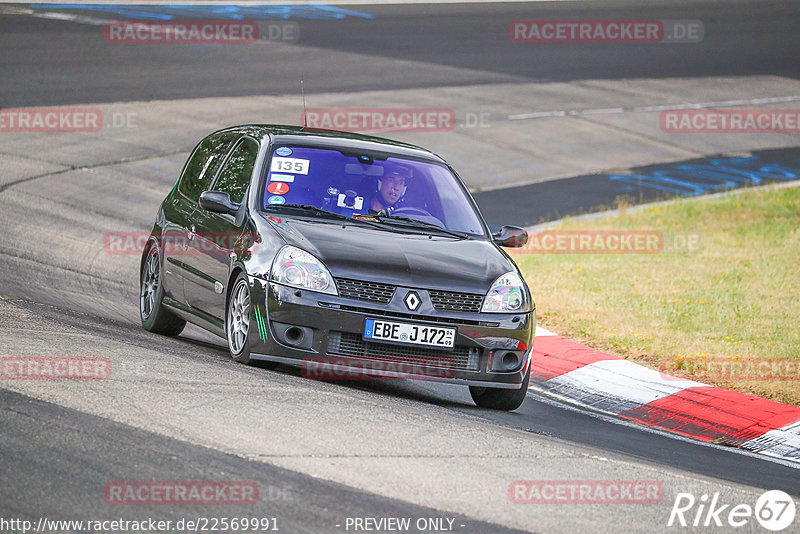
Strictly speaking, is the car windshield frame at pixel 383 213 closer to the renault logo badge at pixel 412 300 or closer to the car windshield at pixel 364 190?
the car windshield at pixel 364 190

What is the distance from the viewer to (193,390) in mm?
7121

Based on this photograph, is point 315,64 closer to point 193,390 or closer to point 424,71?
point 424,71

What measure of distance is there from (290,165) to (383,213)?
77cm

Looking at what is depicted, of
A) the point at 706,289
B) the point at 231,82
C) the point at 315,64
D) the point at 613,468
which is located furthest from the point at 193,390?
the point at 315,64

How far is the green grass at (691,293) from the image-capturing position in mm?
10859

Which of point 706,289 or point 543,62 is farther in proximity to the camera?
point 543,62

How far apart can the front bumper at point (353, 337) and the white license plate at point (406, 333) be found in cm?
4

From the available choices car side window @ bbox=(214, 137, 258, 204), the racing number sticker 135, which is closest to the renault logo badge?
the racing number sticker 135

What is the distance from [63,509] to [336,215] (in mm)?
4049

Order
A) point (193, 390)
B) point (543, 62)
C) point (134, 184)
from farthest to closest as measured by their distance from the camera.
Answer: point (543, 62) → point (134, 184) → point (193, 390)

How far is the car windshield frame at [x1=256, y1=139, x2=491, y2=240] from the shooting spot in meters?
8.77

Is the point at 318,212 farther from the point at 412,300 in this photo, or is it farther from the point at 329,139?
the point at 412,300

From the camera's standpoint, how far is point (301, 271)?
8.06 meters

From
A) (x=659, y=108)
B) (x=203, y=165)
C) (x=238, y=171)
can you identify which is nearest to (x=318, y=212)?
(x=238, y=171)
